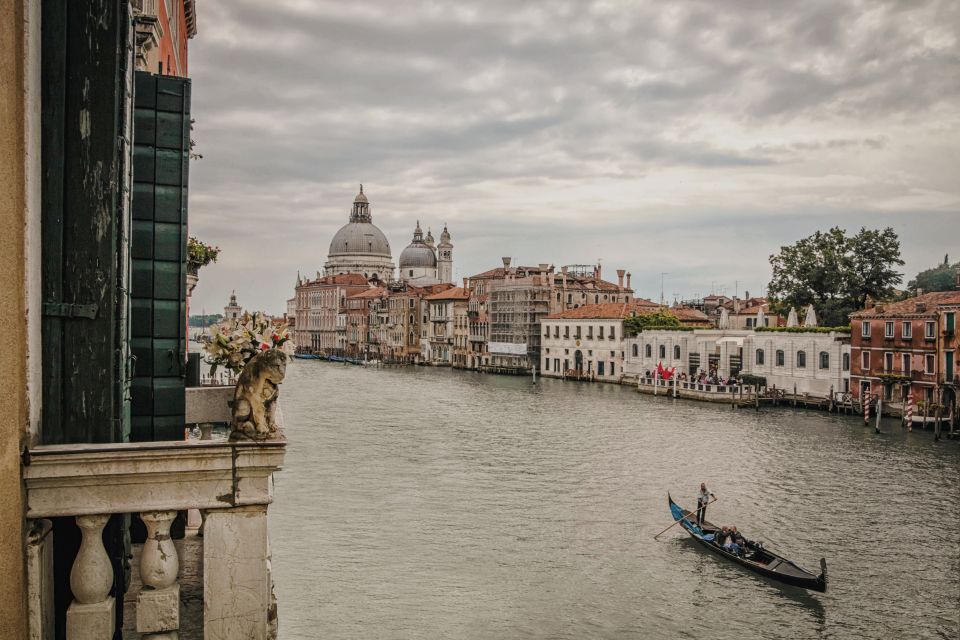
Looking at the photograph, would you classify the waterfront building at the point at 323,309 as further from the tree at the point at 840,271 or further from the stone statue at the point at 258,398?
the stone statue at the point at 258,398

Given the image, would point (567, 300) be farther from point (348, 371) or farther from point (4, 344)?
point (4, 344)

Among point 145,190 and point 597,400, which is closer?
point 145,190

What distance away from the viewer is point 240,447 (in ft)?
9.52

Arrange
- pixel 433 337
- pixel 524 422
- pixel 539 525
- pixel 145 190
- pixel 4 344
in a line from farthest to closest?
pixel 433 337, pixel 524 422, pixel 539 525, pixel 145 190, pixel 4 344

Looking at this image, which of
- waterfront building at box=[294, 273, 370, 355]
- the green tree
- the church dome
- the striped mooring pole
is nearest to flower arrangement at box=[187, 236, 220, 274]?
the striped mooring pole

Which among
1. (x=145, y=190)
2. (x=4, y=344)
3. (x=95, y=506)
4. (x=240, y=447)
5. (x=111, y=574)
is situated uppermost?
(x=145, y=190)

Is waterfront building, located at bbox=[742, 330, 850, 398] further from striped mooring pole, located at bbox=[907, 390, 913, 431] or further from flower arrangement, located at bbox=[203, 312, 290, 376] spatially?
flower arrangement, located at bbox=[203, 312, 290, 376]

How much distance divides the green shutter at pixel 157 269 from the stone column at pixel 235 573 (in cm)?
132

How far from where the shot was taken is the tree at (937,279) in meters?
64.1

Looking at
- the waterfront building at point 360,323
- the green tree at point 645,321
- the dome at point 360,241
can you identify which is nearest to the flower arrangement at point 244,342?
the green tree at point 645,321

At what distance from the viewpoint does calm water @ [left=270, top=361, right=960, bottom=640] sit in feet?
36.5

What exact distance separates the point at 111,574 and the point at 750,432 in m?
27.7

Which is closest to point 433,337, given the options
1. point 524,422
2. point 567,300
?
point 567,300

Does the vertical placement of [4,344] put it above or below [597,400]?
above
